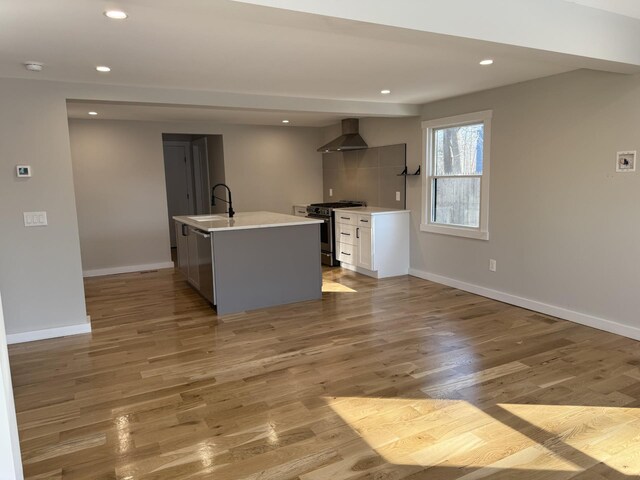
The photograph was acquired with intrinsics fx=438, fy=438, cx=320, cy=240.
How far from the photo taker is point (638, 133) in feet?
11.2

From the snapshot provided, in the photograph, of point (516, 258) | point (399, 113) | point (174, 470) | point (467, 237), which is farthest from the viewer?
point (399, 113)

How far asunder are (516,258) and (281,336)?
258cm

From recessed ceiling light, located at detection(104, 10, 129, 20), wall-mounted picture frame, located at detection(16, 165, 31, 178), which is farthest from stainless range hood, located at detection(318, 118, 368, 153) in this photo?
recessed ceiling light, located at detection(104, 10, 129, 20)

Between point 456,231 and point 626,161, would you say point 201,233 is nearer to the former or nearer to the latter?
point 456,231

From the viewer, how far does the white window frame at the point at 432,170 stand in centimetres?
477

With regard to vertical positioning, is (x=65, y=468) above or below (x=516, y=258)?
below

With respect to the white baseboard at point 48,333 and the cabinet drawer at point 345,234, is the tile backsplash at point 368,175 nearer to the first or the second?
the cabinet drawer at point 345,234

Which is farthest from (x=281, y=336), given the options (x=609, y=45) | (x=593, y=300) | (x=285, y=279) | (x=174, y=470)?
(x=609, y=45)

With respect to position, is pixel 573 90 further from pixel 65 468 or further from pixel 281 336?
pixel 65 468

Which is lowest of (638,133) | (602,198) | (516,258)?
(516,258)

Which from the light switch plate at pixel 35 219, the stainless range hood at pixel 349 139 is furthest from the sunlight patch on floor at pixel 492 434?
the stainless range hood at pixel 349 139

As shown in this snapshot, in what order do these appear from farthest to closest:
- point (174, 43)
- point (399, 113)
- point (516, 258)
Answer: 1. point (399, 113)
2. point (516, 258)
3. point (174, 43)

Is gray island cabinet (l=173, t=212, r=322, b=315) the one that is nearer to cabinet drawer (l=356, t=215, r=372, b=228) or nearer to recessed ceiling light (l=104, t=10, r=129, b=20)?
cabinet drawer (l=356, t=215, r=372, b=228)

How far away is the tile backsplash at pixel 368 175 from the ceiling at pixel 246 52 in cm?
145
